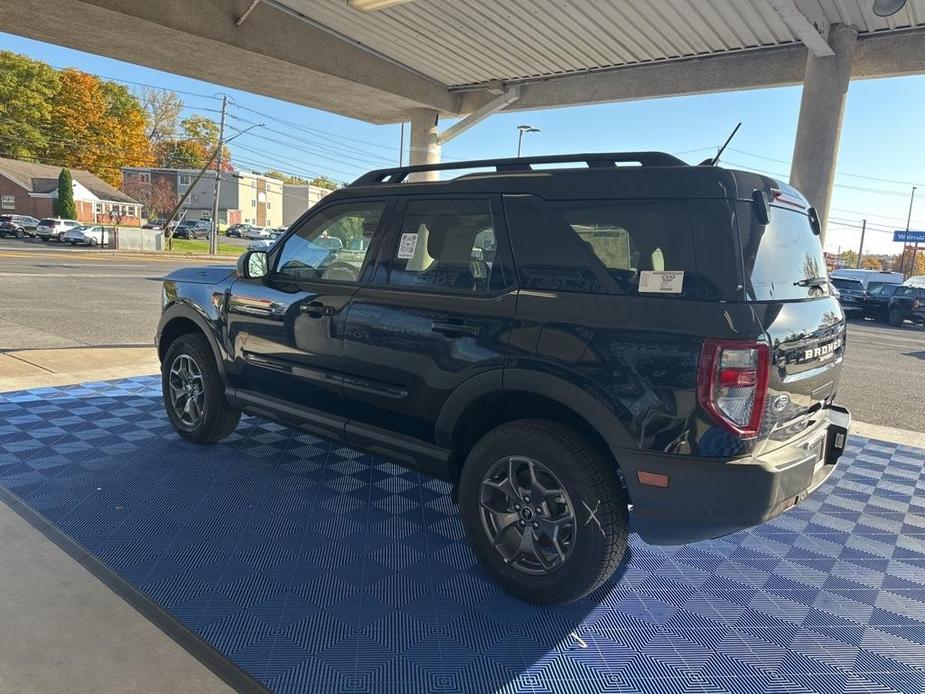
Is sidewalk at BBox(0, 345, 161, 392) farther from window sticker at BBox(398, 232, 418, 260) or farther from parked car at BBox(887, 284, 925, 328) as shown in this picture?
parked car at BBox(887, 284, 925, 328)

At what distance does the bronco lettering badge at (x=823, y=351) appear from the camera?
2.76 meters

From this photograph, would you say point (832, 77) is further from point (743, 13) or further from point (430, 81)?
point (430, 81)

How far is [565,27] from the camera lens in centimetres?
841

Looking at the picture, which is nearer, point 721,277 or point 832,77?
point 721,277

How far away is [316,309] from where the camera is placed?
3754 mm

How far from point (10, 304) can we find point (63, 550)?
11.0 m

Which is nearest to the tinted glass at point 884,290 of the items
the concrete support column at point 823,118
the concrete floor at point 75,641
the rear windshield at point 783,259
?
the concrete support column at point 823,118

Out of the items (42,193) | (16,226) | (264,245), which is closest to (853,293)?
(264,245)

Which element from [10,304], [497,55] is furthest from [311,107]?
[10,304]

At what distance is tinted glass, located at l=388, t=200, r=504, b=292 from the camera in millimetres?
3137

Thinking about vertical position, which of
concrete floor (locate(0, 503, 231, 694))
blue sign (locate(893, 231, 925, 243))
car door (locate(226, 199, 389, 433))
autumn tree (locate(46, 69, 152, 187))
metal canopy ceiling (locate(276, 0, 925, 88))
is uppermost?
autumn tree (locate(46, 69, 152, 187))

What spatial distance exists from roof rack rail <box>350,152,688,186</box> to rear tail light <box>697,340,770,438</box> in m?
0.88

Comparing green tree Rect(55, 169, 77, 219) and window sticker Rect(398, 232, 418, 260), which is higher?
green tree Rect(55, 169, 77, 219)

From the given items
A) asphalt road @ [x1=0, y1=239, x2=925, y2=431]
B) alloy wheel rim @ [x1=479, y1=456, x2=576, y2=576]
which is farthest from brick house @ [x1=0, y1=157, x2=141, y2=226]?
alloy wheel rim @ [x1=479, y1=456, x2=576, y2=576]
